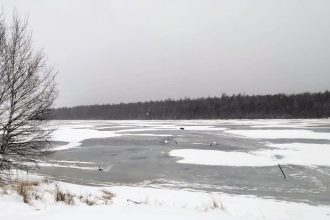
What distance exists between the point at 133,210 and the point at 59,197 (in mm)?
2909

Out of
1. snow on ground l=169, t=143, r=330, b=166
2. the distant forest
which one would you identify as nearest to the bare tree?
snow on ground l=169, t=143, r=330, b=166

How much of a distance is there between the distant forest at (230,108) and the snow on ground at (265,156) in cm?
7393

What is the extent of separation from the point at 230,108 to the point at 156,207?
382ft

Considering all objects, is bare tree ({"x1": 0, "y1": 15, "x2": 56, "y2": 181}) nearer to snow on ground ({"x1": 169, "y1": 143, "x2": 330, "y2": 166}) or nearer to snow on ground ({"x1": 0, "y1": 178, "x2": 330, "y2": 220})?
snow on ground ({"x1": 0, "y1": 178, "x2": 330, "y2": 220})

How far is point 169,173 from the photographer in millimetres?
16953

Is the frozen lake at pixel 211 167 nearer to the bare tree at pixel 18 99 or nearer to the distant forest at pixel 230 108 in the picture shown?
the bare tree at pixel 18 99

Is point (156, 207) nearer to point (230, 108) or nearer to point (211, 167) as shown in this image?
point (211, 167)

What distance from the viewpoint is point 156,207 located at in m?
7.07

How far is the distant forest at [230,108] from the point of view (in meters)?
104

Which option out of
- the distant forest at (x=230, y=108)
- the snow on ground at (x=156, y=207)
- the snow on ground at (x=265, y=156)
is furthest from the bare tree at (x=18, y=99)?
the distant forest at (x=230, y=108)

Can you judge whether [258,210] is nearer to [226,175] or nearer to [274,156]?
[226,175]

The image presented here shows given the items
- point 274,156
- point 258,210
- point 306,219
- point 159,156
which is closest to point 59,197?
point 258,210

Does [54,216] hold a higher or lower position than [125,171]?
higher

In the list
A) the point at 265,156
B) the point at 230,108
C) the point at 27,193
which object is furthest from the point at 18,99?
the point at 230,108
